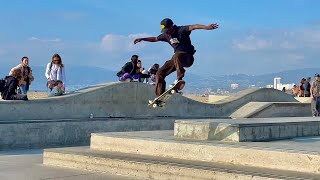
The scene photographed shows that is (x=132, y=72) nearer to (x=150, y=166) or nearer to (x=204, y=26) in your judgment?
(x=204, y=26)

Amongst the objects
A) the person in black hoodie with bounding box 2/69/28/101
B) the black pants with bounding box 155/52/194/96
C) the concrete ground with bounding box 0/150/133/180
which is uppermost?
the black pants with bounding box 155/52/194/96

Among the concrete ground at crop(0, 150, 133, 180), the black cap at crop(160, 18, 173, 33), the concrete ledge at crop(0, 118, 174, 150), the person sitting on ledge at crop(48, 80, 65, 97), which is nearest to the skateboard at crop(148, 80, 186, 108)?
the black cap at crop(160, 18, 173, 33)

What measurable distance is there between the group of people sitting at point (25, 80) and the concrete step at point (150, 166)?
4.74 m

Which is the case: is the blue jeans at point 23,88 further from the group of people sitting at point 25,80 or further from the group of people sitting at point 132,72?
the group of people sitting at point 132,72

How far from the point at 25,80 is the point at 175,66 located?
623 cm

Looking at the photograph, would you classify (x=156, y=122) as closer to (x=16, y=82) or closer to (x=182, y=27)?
(x=16, y=82)

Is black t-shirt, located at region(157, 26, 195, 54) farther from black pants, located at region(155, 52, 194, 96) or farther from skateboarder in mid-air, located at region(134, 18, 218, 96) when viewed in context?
black pants, located at region(155, 52, 194, 96)

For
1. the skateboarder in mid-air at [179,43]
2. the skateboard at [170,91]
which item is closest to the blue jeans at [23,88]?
the skateboard at [170,91]

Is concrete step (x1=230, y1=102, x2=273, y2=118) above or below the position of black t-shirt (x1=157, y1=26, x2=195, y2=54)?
below

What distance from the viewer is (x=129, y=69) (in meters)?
18.9

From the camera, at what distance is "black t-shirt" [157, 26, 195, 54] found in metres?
11.5

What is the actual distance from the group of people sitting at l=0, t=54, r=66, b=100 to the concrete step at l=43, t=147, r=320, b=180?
4.74 metres

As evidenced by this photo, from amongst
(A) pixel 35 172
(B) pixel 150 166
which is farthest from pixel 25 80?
(B) pixel 150 166

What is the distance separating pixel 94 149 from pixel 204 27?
135 inches
